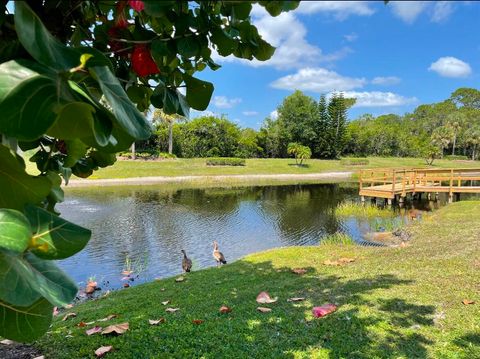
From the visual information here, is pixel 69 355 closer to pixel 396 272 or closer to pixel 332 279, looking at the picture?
pixel 332 279

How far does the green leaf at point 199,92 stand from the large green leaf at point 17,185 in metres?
0.54

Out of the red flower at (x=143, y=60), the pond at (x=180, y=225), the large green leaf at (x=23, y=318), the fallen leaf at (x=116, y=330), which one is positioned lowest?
the pond at (x=180, y=225)

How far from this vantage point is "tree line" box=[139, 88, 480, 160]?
160ft

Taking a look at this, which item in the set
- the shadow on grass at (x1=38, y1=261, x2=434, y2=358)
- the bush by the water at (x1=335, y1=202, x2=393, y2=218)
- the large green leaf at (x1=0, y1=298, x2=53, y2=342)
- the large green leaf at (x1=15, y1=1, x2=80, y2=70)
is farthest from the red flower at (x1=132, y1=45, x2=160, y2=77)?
the bush by the water at (x1=335, y1=202, x2=393, y2=218)

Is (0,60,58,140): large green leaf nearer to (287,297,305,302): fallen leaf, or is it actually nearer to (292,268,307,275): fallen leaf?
(287,297,305,302): fallen leaf

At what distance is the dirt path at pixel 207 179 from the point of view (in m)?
28.6

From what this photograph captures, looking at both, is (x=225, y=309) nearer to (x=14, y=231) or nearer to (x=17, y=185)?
(x=17, y=185)

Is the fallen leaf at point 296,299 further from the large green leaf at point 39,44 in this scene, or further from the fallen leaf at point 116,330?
the large green leaf at point 39,44

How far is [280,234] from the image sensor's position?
14.3 metres

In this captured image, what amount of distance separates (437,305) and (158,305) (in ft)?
10.6

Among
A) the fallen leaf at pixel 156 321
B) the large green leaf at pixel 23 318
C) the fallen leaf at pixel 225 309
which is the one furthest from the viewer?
the fallen leaf at pixel 225 309

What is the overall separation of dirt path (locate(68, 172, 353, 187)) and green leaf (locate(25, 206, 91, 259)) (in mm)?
27277

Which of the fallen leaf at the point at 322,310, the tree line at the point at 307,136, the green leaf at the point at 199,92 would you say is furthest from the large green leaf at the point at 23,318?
the tree line at the point at 307,136

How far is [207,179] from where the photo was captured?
33.7 meters
